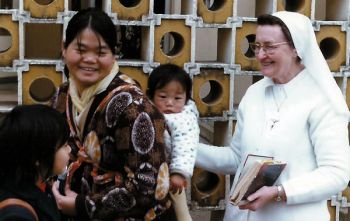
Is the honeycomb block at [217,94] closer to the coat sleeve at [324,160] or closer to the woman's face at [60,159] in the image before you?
the coat sleeve at [324,160]

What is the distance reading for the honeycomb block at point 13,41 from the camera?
2566 mm

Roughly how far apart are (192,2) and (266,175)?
0.82m

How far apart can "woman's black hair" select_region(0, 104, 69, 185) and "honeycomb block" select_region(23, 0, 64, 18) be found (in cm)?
92

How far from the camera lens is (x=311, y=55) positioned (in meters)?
2.29

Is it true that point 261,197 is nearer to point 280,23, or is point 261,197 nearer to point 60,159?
point 280,23

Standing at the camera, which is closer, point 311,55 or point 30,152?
point 30,152

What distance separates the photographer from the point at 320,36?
285 centimetres

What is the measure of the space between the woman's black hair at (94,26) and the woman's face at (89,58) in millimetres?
10

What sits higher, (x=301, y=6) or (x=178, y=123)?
(x=301, y=6)

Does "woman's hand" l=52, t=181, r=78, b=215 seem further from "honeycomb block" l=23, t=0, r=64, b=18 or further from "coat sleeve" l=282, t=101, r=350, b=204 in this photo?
"honeycomb block" l=23, t=0, r=64, b=18

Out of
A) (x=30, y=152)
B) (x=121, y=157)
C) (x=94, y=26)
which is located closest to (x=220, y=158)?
(x=121, y=157)

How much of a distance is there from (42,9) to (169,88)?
0.58m

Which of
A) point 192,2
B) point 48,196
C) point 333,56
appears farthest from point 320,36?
point 48,196

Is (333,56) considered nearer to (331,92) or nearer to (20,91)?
(331,92)
